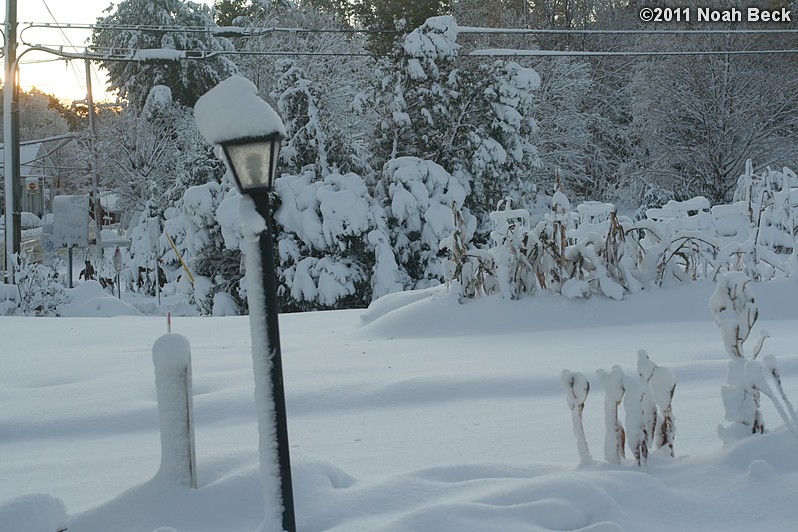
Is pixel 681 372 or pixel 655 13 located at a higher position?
pixel 655 13

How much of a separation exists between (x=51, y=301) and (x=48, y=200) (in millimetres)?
51276

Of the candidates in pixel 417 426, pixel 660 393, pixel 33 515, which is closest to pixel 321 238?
pixel 417 426

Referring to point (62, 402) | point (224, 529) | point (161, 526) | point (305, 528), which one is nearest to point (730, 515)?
point (305, 528)

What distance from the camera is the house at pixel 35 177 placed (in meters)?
47.5

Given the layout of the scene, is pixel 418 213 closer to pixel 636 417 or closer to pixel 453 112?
pixel 453 112

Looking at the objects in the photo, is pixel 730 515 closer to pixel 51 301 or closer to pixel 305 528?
pixel 305 528

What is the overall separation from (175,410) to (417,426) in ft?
4.87

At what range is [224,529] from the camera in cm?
277

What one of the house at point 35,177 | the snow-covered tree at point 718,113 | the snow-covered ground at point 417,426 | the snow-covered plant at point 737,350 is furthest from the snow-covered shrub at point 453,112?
the house at point 35,177

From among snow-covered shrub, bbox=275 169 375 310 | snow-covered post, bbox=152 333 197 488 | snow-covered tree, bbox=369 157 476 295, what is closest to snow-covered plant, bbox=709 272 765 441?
snow-covered post, bbox=152 333 197 488

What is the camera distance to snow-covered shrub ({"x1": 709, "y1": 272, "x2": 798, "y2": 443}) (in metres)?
2.98

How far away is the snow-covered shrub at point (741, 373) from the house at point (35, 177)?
46.6 m

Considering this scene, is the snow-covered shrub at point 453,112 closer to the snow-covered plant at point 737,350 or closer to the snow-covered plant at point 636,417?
the snow-covered plant at point 737,350

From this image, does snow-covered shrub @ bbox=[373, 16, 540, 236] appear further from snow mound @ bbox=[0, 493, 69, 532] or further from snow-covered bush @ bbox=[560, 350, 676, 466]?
snow mound @ bbox=[0, 493, 69, 532]
